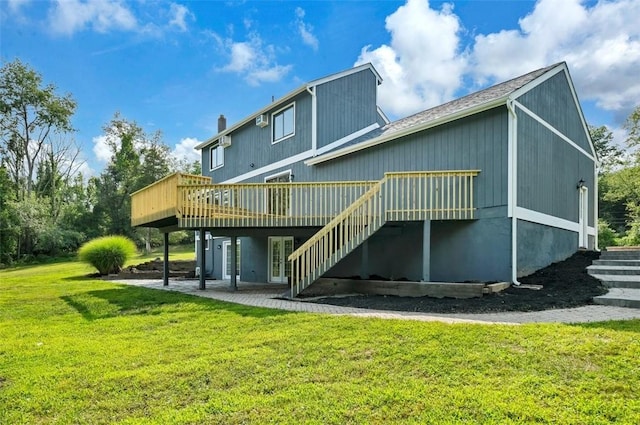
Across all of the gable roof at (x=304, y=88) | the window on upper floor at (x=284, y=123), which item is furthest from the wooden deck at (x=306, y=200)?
the gable roof at (x=304, y=88)

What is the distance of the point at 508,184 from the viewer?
352 inches

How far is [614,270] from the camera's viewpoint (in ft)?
30.2

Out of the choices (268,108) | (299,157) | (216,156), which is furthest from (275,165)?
(216,156)

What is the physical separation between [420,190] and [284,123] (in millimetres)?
7047

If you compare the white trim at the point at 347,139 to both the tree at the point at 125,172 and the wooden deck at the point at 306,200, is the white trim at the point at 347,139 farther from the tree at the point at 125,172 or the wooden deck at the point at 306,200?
the tree at the point at 125,172

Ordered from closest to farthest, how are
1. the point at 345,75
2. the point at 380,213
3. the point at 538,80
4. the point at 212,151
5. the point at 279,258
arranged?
the point at 380,213 < the point at 538,80 < the point at 345,75 < the point at 279,258 < the point at 212,151

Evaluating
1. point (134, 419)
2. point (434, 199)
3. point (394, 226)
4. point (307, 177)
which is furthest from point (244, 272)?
point (134, 419)

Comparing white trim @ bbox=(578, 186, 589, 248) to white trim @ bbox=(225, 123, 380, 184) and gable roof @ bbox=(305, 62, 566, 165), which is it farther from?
white trim @ bbox=(225, 123, 380, 184)

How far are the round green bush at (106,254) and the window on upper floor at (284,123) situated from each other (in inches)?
336

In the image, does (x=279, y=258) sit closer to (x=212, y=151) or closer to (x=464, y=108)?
(x=212, y=151)

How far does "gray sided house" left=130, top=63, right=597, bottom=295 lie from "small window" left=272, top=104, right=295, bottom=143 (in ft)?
0.17

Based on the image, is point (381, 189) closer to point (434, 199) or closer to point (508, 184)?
point (434, 199)

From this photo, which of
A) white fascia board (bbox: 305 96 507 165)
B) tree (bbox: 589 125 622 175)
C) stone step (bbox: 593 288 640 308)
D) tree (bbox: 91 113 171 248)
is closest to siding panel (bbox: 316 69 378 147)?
white fascia board (bbox: 305 96 507 165)

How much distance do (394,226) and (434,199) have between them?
1584mm
